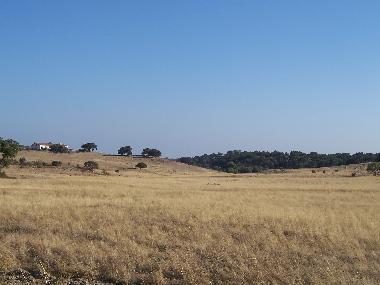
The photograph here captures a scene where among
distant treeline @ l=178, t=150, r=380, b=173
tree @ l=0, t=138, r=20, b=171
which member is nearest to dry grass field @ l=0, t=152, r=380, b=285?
tree @ l=0, t=138, r=20, b=171

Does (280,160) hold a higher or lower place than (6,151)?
higher

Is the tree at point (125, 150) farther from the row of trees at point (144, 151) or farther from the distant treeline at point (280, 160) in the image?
the distant treeline at point (280, 160)

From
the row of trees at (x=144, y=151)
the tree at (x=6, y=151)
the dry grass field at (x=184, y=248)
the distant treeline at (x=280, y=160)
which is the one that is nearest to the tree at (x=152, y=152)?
the row of trees at (x=144, y=151)

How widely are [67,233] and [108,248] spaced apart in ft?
7.90

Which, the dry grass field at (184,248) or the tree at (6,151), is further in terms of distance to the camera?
the tree at (6,151)

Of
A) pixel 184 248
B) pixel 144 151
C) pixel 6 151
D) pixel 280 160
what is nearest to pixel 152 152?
pixel 144 151

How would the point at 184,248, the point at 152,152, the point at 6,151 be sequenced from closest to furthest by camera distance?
the point at 184,248 → the point at 6,151 → the point at 152,152

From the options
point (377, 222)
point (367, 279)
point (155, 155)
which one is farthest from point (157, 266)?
point (155, 155)

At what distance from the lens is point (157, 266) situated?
1055 centimetres

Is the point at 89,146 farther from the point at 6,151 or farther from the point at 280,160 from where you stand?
the point at 6,151

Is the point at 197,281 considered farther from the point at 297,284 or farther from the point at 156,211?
the point at 156,211

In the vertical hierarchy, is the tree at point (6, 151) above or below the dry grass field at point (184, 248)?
above

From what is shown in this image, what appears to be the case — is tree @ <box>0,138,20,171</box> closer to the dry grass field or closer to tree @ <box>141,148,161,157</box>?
the dry grass field

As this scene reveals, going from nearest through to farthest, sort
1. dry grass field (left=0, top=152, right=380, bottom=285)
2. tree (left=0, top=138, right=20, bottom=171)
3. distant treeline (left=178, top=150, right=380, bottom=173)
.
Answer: dry grass field (left=0, top=152, right=380, bottom=285) → tree (left=0, top=138, right=20, bottom=171) → distant treeline (left=178, top=150, right=380, bottom=173)
